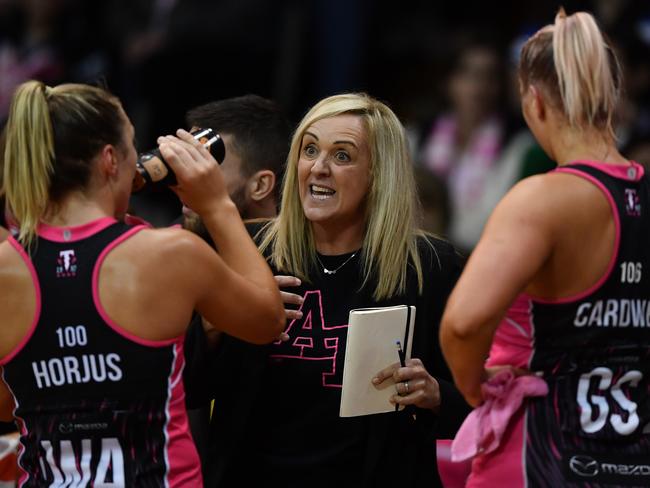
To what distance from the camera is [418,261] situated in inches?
137

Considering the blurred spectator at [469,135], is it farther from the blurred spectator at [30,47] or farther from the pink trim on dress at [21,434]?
the pink trim on dress at [21,434]

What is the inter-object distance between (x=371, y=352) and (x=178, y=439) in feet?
1.90

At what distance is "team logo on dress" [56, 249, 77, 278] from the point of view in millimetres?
2906

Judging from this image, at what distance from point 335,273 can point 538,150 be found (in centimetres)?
253

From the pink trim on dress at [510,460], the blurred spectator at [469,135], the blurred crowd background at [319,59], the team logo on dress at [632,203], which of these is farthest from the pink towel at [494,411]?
the blurred spectator at [469,135]

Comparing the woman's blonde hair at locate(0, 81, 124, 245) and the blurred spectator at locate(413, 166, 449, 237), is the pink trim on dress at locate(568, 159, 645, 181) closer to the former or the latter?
the woman's blonde hair at locate(0, 81, 124, 245)

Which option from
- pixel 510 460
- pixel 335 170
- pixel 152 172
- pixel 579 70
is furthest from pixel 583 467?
pixel 152 172

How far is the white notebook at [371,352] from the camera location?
10.4ft

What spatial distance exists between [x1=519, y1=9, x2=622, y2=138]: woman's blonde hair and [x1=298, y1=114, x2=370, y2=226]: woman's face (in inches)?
26.4

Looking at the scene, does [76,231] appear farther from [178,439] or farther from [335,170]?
[335,170]

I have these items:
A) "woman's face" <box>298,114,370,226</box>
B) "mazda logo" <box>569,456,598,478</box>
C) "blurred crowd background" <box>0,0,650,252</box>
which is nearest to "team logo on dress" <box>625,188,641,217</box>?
"mazda logo" <box>569,456,598,478</box>

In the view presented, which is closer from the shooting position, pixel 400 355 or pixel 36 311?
pixel 36 311

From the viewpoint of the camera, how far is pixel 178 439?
3.00m

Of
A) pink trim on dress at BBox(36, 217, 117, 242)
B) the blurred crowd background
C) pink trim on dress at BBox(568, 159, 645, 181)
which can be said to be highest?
the blurred crowd background
